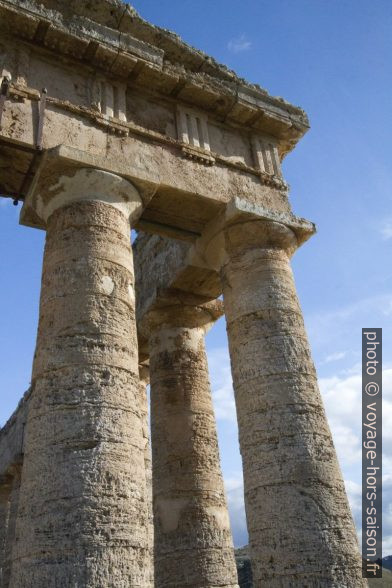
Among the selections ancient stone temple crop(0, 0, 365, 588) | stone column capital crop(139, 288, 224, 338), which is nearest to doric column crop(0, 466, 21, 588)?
ancient stone temple crop(0, 0, 365, 588)

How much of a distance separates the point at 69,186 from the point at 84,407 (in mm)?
3161

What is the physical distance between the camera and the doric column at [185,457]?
865 centimetres

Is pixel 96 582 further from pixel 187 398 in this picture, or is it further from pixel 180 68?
pixel 180 68

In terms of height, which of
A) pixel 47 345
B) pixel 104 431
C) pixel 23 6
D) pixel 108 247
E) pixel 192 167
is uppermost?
pixel 23 6

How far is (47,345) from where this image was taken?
6.25 meters

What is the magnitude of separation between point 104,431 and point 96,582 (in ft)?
4.69

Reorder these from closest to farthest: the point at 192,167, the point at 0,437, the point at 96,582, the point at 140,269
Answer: the point at 96,582 → the point at 192,167 → the point at 140,269 → the point at 0,437

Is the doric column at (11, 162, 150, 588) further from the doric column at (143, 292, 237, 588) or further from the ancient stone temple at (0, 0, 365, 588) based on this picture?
the doric column at (143, 292, 237, 588)

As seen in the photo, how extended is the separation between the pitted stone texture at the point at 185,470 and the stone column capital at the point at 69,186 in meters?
3.83

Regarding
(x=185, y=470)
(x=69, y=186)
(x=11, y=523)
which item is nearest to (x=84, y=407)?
(x=69, y=186)

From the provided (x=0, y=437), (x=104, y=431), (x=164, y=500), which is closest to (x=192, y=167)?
(x=104, y=431)

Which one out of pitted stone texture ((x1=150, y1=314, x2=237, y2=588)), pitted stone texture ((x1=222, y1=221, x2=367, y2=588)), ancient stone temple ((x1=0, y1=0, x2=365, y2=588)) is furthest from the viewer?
pitted stone texture ((x1=150, y1=314, x2=237, y2=588))

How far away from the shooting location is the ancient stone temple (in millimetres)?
5473

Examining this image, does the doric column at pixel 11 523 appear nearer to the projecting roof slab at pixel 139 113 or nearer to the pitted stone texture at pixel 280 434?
the projecting roof slab at pixel 139 113
